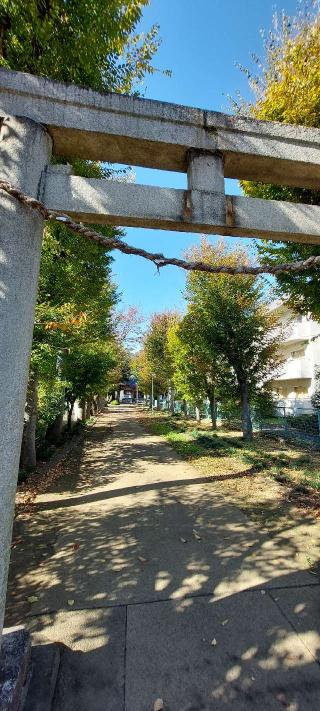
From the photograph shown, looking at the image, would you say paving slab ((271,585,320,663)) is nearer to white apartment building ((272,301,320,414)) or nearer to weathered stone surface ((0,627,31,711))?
weathered stone surface ((0,627,31,711))

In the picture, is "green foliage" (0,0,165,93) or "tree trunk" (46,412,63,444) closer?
"green foliage" (0,0,165,93)

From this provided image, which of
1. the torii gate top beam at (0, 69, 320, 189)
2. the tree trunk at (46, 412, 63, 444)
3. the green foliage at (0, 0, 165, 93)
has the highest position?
the green foliage at (0, 0, 165, 93)

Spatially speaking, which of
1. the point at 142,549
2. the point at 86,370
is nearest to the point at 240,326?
the point at 86,370

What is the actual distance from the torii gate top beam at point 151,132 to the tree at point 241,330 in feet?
35.4

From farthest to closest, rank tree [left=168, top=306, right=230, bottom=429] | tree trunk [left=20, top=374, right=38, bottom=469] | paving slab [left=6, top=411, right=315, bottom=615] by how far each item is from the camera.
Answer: tree [left=168, top=306, right=230, bottom=429], tree trunk [left=20, top=374, right=38, bottom=469], paving slab [left=6, top=411, right=315, bottom=615]

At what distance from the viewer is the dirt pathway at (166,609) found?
264 cm

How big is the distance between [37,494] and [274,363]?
33.8 ft

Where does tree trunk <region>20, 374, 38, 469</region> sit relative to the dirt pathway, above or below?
above

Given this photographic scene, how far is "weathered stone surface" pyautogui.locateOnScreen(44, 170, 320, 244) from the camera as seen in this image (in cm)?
238

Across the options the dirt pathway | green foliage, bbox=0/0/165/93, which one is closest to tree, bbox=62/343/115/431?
the dirt pathway

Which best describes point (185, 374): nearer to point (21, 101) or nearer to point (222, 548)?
point (222, 548)

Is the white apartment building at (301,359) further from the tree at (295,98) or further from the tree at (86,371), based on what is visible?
the tree at (295,98)

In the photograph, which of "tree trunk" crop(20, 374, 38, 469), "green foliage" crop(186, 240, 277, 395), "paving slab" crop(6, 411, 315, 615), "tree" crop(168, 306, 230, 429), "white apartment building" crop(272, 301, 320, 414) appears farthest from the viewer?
"white apartment building" crop(272, 301, 320, 414)

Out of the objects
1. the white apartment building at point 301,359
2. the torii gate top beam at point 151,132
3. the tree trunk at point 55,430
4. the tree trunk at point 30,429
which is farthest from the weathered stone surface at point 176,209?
the white apartment building at point 301,359
